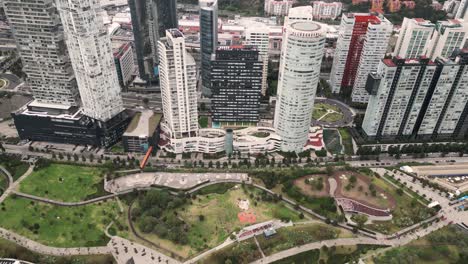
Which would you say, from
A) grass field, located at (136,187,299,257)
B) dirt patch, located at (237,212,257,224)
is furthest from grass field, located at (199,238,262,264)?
dirt patch, located at (237,212,257,224)

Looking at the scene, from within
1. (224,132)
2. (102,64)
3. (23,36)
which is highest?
(23,36)

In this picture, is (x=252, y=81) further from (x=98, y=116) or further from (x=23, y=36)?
(x=23, y=36)

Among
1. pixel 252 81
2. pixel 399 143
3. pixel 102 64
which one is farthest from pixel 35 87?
pixel 399 143

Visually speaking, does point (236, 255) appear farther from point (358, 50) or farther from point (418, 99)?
point (358, 50)

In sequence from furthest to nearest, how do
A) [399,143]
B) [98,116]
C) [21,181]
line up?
[399,143] → [98,116] → [21,181]

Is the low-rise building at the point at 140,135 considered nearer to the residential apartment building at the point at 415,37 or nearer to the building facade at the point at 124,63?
the building facade at the point at 124,63

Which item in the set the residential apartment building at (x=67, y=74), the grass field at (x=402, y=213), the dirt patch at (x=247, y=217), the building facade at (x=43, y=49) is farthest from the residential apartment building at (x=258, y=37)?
the dirt patch at (x=247, y=217)

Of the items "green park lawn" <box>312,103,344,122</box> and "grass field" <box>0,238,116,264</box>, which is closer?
"grass field" <box>0,238,116,264</box>

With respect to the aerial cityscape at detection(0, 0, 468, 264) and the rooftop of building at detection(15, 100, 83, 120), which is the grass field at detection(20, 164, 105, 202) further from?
the rooftop of building at detection(15, 100, 83, 120)
